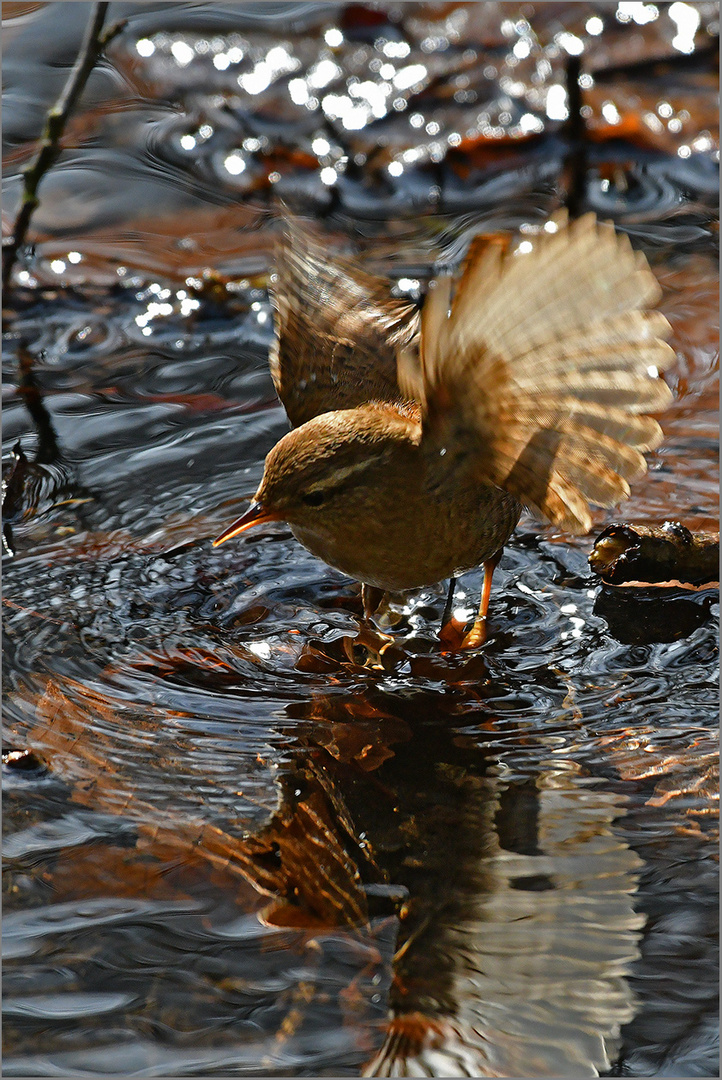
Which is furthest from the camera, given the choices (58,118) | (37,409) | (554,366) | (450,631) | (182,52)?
(182,52)

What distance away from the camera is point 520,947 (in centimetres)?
304

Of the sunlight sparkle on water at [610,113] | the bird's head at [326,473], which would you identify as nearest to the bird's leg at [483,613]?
the bird's head at [326,473]

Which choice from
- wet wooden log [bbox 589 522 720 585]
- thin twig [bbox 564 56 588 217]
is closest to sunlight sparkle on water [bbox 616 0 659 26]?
thin twig [bbox 564 56 588 217]

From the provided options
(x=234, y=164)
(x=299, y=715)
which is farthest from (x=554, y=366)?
(x=234, y=164)

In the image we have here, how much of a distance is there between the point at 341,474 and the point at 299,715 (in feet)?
2.52

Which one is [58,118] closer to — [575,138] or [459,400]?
[575,138]

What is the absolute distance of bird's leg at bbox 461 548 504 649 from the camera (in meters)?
4.33

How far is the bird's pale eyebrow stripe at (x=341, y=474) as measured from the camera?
3896 mm

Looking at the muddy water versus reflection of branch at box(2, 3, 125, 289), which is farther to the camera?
reflection of branch at box(2, 3, 125, 289)

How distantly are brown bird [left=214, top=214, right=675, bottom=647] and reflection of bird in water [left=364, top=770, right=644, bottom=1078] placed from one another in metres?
0.92

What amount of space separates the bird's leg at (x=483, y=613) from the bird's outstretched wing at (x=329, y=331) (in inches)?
28.3

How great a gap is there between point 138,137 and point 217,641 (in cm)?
496

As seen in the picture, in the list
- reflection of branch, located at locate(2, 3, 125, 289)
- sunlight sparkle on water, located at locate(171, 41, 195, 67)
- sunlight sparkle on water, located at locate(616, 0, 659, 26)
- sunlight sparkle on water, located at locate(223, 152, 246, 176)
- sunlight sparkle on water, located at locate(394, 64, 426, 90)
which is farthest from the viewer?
sunlight sparkle on water, located at locate(616, 0, 659, 26)

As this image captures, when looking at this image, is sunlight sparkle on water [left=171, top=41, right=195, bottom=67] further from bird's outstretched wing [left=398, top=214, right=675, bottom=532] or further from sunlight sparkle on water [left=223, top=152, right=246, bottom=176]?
bird's outstretched wing [left=398, top=214, right=675, bottom=532]
